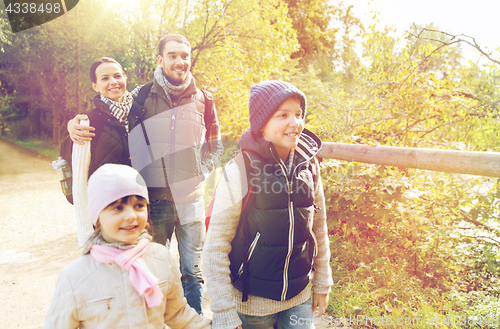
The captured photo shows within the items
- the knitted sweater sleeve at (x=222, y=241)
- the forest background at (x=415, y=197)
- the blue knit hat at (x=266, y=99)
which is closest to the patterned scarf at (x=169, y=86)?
the blue knit hat at (x=266, y=99)

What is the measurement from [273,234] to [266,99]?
25.4 inches

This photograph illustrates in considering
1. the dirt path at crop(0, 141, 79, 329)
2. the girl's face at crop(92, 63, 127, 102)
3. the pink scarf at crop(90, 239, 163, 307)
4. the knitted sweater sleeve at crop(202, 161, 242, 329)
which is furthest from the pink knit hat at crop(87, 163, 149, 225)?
the dirt path at crop(0, 141, 79, 329)

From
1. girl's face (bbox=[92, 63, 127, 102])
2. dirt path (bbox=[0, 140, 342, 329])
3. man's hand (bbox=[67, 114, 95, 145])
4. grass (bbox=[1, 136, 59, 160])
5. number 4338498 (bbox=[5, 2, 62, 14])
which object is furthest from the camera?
grass (bbox=[1, 136, 59, 160])

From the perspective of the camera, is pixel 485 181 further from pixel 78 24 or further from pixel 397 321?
pixel 78 24

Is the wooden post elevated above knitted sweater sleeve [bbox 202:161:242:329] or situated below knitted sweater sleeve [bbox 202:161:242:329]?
above

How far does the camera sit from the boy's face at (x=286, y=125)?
5.27ft

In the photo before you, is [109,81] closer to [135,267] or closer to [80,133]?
[80,133]

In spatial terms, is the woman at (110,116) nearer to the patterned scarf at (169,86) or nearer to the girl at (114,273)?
the patterned scarf at (169,86)

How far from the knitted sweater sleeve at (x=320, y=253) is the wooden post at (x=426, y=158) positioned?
1.19 meters

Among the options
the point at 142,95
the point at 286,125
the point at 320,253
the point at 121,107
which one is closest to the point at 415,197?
the point at 320,253

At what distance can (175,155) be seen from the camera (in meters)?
2.48

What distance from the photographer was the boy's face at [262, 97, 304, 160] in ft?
5.27

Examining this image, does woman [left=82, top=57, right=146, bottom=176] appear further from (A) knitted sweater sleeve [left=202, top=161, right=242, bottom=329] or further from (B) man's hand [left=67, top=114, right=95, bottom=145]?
(A) knitted sweater sleeve [left=202, top=161, right=242, bottom=329]

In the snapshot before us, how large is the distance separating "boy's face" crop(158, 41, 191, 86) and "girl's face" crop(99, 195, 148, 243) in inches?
52.3
